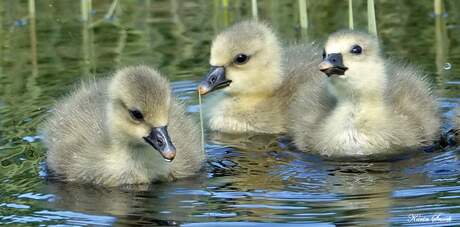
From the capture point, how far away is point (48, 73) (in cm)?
1195

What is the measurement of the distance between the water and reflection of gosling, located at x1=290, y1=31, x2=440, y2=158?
254mm

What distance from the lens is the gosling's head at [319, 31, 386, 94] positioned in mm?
9211

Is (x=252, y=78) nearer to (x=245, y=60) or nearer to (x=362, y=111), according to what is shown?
(x=245, y=60)

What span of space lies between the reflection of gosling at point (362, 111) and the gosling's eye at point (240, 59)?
0.96 meters

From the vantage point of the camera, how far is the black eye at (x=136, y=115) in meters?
8.28

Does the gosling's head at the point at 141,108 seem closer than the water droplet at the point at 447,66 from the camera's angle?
Yes

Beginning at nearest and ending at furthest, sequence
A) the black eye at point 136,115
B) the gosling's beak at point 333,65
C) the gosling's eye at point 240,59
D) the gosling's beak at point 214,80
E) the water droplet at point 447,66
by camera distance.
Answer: the black eye at point 136,115, the gosling's beak at point 333,65, the gosling's beak at point 214,80, the gosling's eye at point 240,59, the water droplet at point 447,66

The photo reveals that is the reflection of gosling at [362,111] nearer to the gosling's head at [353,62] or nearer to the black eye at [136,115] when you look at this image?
the gosling's head at [353,62]

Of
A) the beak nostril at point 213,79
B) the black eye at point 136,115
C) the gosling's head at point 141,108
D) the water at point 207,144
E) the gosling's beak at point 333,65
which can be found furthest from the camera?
the beak nostril at point 213,79

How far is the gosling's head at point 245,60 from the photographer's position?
34.0 ft

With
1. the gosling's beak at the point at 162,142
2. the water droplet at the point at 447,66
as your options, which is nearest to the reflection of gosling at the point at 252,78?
the water droplet at the point at 447,66

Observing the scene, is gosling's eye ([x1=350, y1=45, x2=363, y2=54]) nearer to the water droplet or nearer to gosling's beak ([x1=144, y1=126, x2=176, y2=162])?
gosling's beak ([x1=144, y1=126, x2=176, y2=162])

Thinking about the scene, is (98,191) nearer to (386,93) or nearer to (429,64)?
(386,93)

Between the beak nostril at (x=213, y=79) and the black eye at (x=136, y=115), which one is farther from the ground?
the beak nostril at (x=213, y=79)
